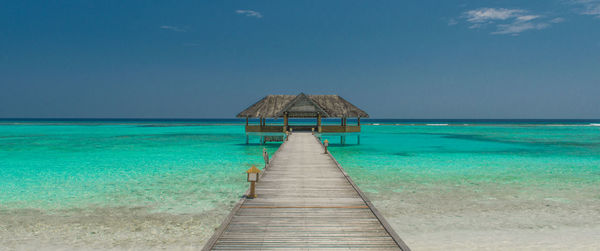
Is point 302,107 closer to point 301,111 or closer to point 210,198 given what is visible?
point 301,111

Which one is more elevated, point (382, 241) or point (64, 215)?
point (382, 241)

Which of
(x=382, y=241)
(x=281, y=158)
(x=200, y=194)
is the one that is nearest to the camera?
(x=382, y=241)

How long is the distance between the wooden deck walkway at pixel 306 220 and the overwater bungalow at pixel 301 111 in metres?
16.8

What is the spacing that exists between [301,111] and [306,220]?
20907 mm

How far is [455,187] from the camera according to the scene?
37.4ft

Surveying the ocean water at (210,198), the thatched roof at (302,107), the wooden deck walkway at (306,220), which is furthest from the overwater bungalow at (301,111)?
the wooden deck walkway at (306,220)

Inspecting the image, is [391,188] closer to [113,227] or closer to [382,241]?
[382,241]

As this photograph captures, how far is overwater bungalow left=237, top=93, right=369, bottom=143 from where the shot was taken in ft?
86.8

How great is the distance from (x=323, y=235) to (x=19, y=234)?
5.97m

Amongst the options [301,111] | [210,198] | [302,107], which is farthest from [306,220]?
[301,111]

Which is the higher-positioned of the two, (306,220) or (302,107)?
(302,107)

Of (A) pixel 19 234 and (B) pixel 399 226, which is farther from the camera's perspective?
(B) pixel 399 226

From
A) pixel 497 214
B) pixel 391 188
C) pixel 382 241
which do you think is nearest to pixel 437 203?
pixel 497 214

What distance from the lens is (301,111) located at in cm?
2684
